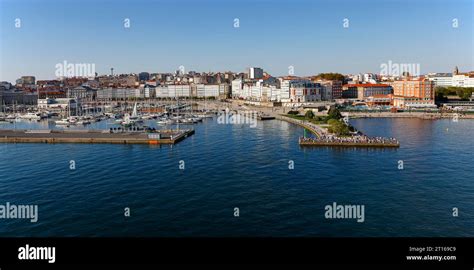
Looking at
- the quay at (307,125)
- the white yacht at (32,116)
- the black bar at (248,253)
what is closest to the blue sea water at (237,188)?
the black bar at (248,253)

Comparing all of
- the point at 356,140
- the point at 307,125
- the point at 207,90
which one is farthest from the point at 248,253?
the point at 207,90

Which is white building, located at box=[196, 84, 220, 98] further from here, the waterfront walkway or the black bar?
the black bar

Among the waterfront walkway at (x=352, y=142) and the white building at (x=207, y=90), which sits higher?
the white building at (x=207, y=90)

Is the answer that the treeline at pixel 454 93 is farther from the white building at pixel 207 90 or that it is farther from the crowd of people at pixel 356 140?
the white building at pixel 207 90

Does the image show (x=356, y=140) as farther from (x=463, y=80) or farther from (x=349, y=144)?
(x=463, y=80)

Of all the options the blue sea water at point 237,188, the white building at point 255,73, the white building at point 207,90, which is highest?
the white building at point 255,73

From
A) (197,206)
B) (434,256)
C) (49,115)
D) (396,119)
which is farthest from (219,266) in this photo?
(49,115)
